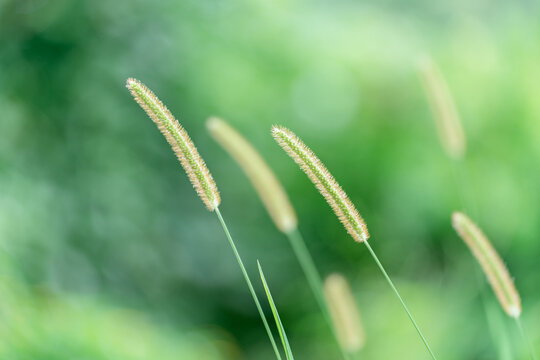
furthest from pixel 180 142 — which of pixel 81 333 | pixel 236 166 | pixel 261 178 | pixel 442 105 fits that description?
pixel 236 166

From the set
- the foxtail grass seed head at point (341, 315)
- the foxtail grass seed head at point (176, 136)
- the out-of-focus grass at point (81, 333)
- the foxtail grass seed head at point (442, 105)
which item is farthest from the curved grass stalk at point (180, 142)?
the out-of-focus grass at point (81, 333)

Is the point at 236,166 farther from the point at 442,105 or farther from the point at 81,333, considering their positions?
the point at 442,105

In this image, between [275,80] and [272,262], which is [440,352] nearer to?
[272,262]

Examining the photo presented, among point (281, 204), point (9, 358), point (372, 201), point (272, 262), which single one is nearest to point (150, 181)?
point (272, 262)

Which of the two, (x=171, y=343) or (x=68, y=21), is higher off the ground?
(x=68, y=21)

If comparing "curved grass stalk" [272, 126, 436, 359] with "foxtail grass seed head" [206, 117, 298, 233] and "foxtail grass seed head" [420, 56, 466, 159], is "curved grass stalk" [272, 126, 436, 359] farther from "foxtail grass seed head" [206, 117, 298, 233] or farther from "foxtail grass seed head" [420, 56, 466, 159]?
"foxtail grass seed head" [420, 56, 466, 159]

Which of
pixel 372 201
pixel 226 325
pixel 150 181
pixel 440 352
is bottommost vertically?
pixel 440 352

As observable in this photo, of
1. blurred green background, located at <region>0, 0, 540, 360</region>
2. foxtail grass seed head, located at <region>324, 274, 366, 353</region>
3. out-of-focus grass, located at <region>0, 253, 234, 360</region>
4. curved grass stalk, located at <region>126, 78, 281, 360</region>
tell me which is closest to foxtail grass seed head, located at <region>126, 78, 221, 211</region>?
curved grass stalk, located at <region>126, 78, 281, 360</region>
